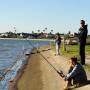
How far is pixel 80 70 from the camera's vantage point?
14.3 metres

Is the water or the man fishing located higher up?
the man fishing

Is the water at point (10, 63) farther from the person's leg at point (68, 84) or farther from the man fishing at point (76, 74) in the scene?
the man fishing at point (76, 74)

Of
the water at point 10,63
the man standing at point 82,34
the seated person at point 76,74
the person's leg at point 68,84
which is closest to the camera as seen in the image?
the seated person at point 76,74

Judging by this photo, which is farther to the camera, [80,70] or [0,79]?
[0,79]

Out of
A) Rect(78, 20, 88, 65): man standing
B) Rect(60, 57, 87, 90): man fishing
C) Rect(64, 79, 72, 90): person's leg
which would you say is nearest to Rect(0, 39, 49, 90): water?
Rect(78, 20, 88, 65): man standing

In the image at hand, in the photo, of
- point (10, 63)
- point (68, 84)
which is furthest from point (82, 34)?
point (10, 63)

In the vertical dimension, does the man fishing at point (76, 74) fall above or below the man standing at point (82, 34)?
below

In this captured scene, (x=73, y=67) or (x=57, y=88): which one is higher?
(x=73, y=67)

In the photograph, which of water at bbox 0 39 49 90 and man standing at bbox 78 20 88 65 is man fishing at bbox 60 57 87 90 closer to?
man standing at bbox 78 20 88 65

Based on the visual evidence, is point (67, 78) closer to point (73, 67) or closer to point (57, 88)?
point (73, 67)

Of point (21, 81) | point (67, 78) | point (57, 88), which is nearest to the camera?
point (67, 78)

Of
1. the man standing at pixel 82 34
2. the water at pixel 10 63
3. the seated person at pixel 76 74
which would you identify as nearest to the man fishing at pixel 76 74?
the seated person at pixel 76 74

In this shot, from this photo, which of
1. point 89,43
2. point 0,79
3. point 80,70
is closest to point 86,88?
point 80,70

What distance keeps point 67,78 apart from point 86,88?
1.12 meters
